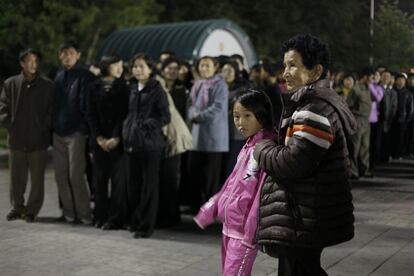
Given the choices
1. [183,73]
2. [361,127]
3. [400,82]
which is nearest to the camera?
[183,73]

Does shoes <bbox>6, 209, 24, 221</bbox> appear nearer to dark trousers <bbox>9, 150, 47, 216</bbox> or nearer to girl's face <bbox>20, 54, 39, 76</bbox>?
dark trousers <bbox>9, 150, 47, 216</bbox>

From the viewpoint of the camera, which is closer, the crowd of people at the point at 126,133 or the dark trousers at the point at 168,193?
the crowd of people at the point at 126,133

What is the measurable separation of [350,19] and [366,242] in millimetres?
16560

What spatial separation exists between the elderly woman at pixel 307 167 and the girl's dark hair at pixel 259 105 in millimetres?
514

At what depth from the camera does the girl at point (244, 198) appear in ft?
11.8

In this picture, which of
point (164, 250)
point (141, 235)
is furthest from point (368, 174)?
point (164, 250)

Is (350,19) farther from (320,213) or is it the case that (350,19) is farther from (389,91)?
(320,213)

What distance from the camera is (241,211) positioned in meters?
3.67

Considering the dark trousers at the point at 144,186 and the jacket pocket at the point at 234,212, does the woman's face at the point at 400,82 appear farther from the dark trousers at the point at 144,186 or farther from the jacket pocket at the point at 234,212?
the jacket pocket at the point at 234,212

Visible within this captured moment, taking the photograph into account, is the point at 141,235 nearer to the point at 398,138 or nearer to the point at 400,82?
the point at 400,82

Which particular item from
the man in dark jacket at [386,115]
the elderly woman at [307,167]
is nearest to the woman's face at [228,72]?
the man in dark jacket at [386,115]

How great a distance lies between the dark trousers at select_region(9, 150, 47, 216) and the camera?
7.14 meters

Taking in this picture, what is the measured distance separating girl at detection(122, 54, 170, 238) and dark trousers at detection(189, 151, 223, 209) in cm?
116

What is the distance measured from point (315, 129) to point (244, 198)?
862 millimetres
